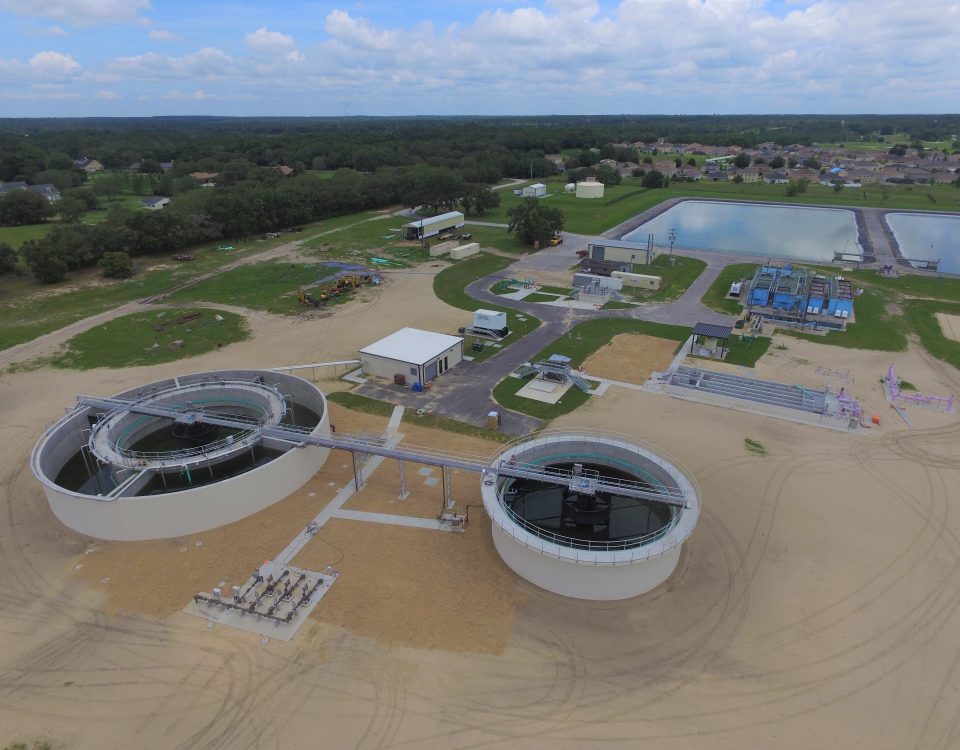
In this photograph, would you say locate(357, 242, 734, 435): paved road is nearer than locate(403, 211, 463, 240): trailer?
Yes

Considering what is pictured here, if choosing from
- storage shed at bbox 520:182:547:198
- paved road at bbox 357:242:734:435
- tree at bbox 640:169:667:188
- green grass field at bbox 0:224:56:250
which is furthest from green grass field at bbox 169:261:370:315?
tree at bbox 640:169:667:188

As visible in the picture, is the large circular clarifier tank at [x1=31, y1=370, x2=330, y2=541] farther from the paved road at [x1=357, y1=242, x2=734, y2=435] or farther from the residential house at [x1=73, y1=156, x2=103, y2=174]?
the residential house at [x1=73, y1=156, x2=103, y2=174]

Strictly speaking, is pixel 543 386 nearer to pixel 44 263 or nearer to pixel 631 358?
pixel 631 358

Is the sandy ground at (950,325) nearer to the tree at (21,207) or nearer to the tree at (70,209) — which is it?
the tree at (70,209)

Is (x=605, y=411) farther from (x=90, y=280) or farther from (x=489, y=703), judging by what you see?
(x=90, y=280)

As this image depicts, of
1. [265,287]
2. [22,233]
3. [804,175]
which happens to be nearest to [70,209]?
[22,233]

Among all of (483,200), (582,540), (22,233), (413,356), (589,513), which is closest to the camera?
(582,540)

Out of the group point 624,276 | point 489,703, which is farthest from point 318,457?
point 624,276
